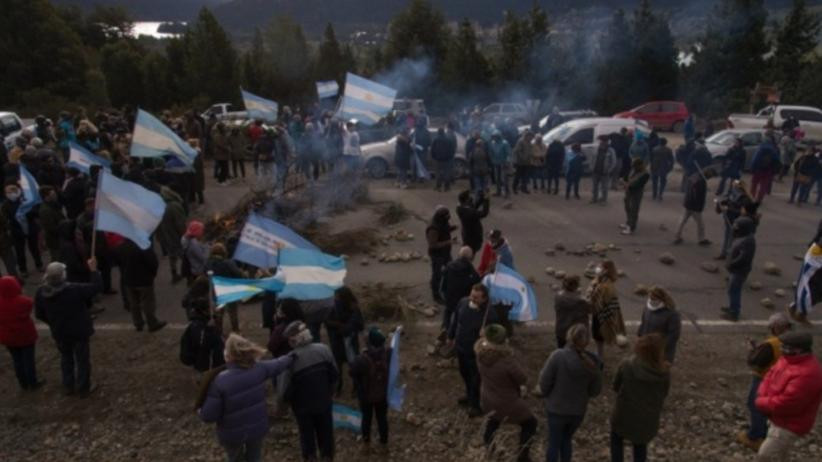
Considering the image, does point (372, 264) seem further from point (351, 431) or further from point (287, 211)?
point (351, 431)

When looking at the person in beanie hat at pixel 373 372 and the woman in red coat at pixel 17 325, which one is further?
the woman in red coat at pixel 17 325

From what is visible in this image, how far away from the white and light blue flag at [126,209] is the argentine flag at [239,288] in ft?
5.63

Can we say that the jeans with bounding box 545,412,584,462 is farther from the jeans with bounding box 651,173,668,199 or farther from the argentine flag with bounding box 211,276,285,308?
the jeans with bounding box 651,173,668,199

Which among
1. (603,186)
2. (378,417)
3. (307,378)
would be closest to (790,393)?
(378,417)

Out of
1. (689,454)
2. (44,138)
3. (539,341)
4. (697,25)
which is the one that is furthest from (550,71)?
(689,454)

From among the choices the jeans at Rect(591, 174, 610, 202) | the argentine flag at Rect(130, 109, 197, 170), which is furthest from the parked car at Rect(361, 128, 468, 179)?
the argentine flag at Rect(130, 109, 197, 170)

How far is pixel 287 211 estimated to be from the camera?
1271 cm

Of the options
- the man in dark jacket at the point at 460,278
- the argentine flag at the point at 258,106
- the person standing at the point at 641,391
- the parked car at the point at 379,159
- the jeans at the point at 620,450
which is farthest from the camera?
the parked car at the point at 379,159

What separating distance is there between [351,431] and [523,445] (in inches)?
66.8

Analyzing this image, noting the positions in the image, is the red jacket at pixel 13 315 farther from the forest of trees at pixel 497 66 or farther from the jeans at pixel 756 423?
the forest of trees at pixel 497 66

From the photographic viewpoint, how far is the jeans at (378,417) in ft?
19.9

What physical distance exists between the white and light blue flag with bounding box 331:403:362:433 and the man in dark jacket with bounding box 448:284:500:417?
116cm

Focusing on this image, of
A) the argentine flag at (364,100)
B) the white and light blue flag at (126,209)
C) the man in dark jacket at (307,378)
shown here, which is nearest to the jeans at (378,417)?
the man in dark jacket at (307,378)

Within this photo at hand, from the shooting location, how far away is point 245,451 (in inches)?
220
